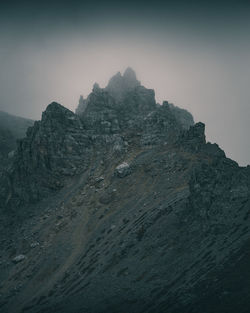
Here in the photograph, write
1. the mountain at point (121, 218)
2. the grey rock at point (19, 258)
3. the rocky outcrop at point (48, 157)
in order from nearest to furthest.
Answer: the mountain at point (121, 218), the grey rock at point (19, 258), the rocky outcrop at point (48, 157)

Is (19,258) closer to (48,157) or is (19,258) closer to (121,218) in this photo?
(121,218)

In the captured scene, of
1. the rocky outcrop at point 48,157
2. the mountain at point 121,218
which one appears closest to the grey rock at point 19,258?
the mountain at point 121,218

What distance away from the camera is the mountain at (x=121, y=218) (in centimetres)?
6936

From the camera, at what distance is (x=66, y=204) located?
439 ft

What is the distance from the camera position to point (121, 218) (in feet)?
366

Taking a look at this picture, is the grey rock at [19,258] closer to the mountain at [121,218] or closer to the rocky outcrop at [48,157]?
the mountain at [121,218]

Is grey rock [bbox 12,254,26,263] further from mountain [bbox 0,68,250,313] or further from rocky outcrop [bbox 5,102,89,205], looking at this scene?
rocky outcrop [bbox 5,102,89,205]

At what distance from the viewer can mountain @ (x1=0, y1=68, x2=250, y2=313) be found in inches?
2731

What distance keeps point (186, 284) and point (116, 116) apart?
423ft

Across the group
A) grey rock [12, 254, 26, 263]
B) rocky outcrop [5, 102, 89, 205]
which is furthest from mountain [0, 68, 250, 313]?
grey rock [12, 254, 26, 263]

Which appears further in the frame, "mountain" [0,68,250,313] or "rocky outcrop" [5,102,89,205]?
"rocky outcrop" [5,102,89,205]

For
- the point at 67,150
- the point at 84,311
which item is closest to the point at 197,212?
the point at 84,311

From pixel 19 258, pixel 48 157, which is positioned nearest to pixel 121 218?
pixel 19 258

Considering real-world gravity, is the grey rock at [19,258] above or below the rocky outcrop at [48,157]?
below
